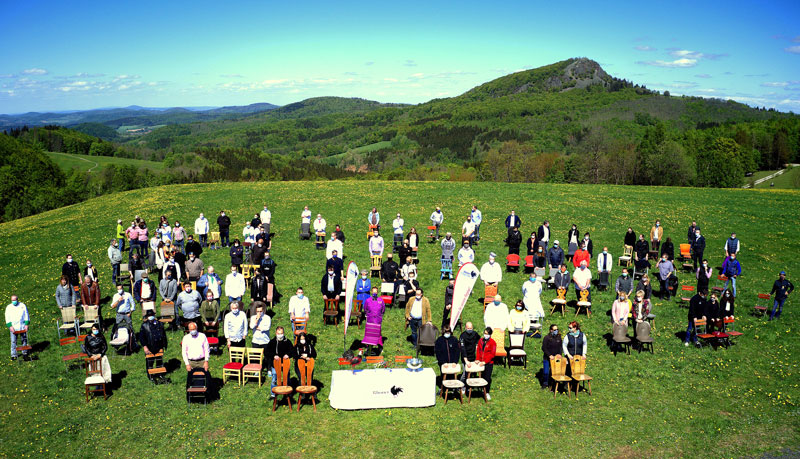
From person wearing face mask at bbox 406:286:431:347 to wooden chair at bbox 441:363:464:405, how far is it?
2551 mm

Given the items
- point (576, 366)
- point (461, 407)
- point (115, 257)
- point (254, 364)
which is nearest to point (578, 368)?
point (576, 366)

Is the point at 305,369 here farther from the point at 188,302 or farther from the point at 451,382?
the point at 188,302

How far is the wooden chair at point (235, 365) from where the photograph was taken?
13.7 metres

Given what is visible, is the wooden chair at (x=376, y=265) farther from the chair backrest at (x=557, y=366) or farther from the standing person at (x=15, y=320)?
the standing person at (x=15, y=320)

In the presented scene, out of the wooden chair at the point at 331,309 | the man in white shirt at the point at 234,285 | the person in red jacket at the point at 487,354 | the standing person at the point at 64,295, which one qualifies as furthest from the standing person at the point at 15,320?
the person in red jacket at the point at 487,354

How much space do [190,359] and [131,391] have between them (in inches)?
78.1

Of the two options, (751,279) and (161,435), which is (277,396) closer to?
(161,435)

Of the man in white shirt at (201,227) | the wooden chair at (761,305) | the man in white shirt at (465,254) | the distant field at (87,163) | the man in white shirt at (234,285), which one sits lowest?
the wooden chair at (761,305)

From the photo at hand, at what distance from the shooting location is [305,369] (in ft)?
41.9

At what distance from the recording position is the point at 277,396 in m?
12.9

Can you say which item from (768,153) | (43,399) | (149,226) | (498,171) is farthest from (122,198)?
(768,153)

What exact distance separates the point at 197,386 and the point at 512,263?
15.2m

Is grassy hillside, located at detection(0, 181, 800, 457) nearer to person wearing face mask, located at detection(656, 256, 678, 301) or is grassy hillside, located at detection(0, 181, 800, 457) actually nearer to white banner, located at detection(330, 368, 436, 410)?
white banner, located at detection(330, 368, 436, 410)

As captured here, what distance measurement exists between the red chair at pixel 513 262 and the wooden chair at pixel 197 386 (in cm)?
1496
